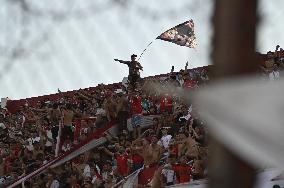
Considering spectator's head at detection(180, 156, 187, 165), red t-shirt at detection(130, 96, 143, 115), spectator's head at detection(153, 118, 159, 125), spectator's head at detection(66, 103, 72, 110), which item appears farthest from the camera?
spectator's head at detection(66, 103, 72, 110)

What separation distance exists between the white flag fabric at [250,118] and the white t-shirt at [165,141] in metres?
8.85

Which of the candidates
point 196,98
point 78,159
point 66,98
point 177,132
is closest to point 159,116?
point 177,132

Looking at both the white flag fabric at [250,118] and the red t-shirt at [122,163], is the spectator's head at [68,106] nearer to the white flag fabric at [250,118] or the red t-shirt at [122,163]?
the red t-shirt at [122,163]

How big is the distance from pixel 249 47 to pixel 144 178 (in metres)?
8.60

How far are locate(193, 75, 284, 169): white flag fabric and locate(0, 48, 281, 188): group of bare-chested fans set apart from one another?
636cm

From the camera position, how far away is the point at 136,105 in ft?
40.7

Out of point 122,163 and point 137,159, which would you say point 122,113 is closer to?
point 122,163

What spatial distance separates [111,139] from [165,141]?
2246 millimetres

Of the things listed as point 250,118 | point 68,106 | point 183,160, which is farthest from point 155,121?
point 250,118

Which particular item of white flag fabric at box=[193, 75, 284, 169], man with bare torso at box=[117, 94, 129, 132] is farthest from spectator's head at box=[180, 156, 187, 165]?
white flag fabric at box=[193, 75, 284, 169]

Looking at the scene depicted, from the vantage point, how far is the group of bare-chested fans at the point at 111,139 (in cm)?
935

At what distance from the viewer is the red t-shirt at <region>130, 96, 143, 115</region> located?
40.2 ft

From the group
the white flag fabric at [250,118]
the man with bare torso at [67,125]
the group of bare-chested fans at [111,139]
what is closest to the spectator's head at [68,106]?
the group of bare-chested fans at [111,139]

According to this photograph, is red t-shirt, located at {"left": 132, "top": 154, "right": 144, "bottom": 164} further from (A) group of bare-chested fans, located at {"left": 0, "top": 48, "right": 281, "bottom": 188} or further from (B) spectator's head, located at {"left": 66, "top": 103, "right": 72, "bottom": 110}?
(B) spectator's head, located at {"left": 66, "top": 103, "right": 72, "bottom": 110}
